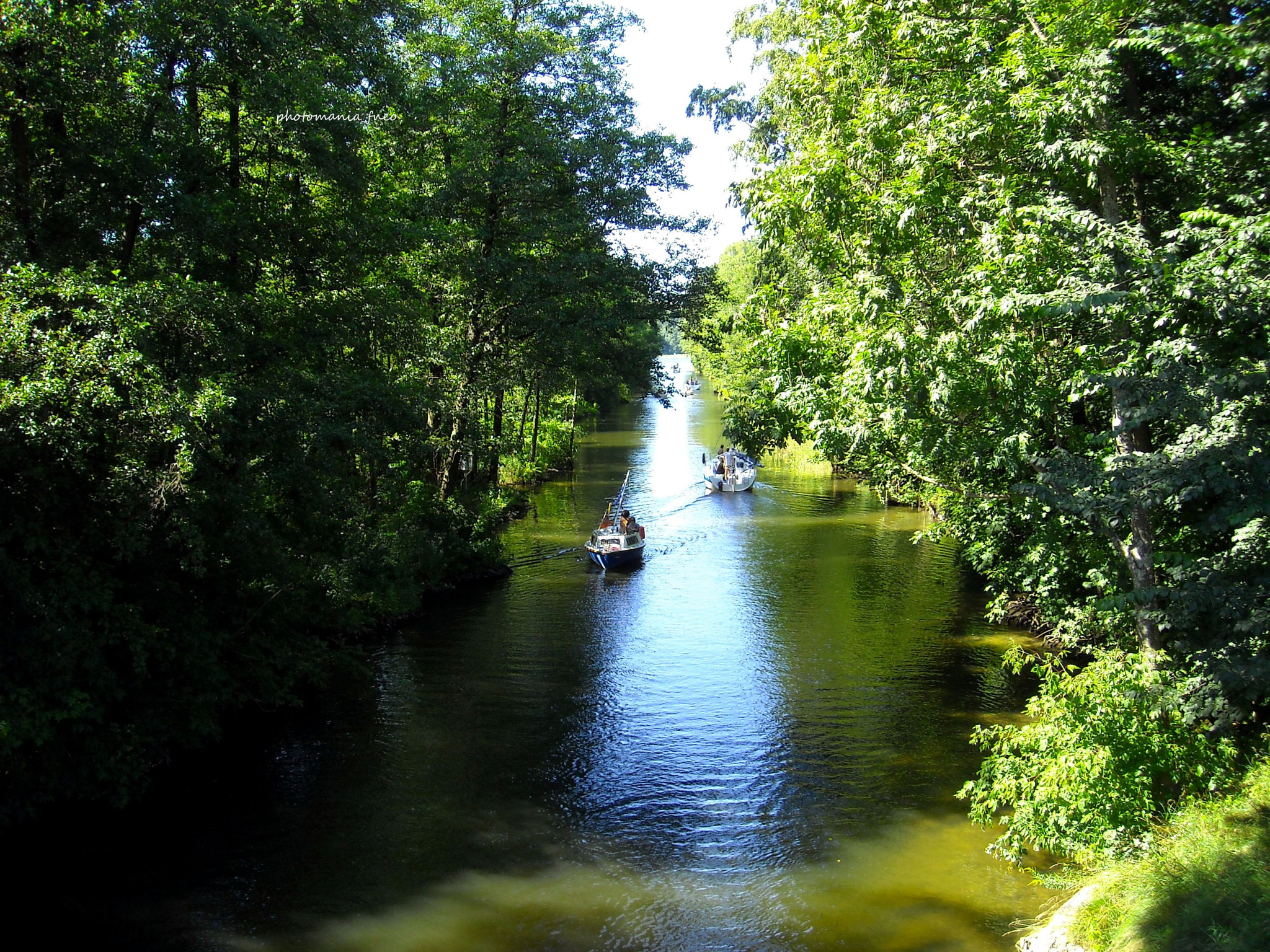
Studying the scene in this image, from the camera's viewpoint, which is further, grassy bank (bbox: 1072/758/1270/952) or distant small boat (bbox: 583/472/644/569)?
distant small boat (bbox: 583/472/644/569)

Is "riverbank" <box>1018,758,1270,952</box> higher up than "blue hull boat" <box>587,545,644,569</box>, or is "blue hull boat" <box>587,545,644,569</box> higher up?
"blue hull boat" <box>587,545,644,569</box>

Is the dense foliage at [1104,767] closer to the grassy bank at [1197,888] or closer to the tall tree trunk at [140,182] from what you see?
the grassy bank at [1197,888]

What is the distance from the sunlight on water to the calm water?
0.03 metres

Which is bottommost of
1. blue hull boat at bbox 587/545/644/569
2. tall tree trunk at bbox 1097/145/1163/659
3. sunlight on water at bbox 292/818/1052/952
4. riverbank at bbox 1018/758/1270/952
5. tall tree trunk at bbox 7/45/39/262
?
sunlight on water at bbox 292/818/1052/952

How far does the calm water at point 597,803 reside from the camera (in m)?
9.50

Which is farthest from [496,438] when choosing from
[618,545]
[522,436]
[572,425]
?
[572,425]

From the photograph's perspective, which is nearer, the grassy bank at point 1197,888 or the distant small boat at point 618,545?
the grassy bank at point 1197,888

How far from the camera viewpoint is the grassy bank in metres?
6.64

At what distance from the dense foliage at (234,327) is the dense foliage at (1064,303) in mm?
7856

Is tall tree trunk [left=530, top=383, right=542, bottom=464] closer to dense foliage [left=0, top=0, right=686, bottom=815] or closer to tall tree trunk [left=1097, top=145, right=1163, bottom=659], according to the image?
dense foliage [left=0, top=0, right=686, bottom=815]

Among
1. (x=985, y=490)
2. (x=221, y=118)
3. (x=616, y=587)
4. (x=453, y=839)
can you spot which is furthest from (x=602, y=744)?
(x=221, y=118)

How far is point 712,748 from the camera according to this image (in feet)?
45.9

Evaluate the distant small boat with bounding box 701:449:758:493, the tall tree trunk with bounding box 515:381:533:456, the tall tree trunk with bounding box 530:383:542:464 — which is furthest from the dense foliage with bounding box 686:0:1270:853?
the tall tree trunk with bounding box 530:383:542:464

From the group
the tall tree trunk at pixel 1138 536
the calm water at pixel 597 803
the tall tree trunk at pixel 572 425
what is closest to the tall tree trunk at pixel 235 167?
the calm water at pixel 597 803
